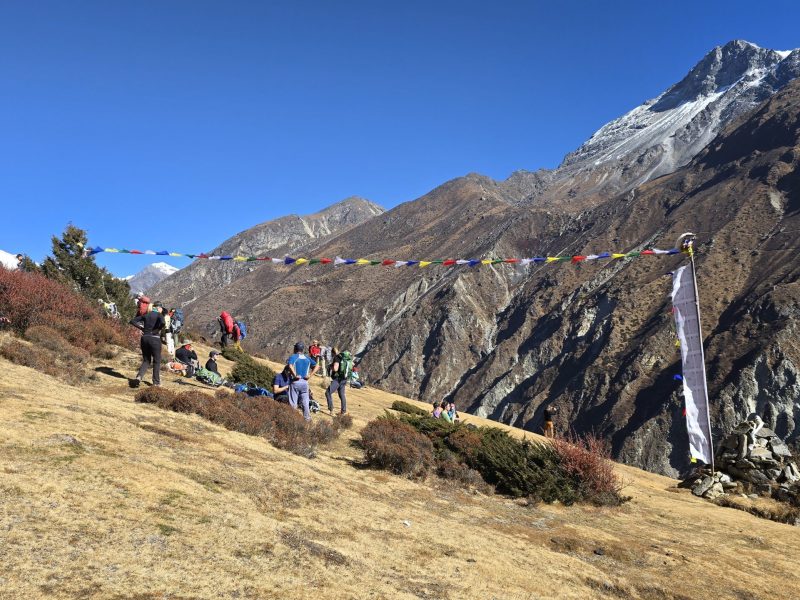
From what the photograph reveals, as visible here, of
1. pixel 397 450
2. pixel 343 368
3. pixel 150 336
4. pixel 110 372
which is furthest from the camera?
pixel 343 368

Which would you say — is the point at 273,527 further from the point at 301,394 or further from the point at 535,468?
the point at 301,394

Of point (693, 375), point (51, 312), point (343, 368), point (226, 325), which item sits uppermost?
point (693, 375)

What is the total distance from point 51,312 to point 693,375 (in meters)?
14.3

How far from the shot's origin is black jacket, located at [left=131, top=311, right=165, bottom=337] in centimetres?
974

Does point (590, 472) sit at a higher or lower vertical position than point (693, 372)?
lower

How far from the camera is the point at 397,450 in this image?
9.05 metres

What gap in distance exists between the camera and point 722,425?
51969 millimetres

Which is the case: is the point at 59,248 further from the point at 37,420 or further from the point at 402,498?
the point at 402,498

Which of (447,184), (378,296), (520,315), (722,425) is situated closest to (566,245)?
(520,315)

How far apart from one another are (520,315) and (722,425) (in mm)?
42150

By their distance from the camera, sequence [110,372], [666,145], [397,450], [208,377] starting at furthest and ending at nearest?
[666,145], [208,377], [110,372], [397,450]

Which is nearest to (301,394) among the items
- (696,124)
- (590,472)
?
(590,472)

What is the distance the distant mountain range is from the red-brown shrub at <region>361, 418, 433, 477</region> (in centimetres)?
4916

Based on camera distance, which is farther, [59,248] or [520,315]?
[520,315]
